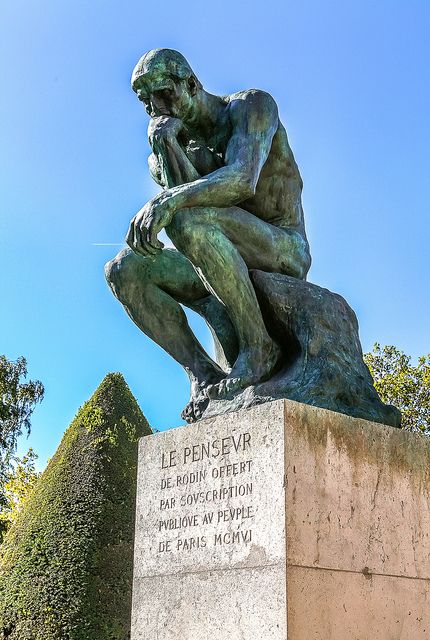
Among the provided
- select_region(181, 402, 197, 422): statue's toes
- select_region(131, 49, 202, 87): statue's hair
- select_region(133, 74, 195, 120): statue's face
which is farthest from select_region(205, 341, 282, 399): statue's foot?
select_region(131, 49, 202, 87): statue's hair

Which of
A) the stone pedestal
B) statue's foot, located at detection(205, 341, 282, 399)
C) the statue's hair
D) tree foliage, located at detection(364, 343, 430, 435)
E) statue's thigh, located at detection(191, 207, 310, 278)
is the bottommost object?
the stone pedestal

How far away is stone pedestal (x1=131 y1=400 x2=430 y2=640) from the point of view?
457 centimetres

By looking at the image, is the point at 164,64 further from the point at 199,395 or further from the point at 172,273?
the point at 199,395

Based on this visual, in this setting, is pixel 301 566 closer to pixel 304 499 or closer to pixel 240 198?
pixel 304 499

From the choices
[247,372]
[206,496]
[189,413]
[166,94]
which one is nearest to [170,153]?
[166,94]

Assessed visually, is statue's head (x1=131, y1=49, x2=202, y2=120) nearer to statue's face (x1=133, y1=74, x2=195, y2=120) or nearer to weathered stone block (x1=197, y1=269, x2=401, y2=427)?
statue's face (x1=133, y1=74, x2=195, y2=120)

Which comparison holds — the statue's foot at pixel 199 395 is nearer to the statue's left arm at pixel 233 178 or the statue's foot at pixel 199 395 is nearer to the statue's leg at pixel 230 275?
the statue's leg at pixel 230 275

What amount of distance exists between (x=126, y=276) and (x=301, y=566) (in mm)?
2477

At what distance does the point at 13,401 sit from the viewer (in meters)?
34.7

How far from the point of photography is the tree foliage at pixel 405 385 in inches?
1005

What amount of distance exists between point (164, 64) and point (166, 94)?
20 centimetres

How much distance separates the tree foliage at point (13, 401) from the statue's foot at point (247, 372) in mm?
29847

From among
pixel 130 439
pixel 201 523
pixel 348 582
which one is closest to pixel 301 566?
pixel 348 582

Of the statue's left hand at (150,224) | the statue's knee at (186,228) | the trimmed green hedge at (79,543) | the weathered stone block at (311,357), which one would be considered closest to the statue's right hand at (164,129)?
the statue's left hand at (150,224)
